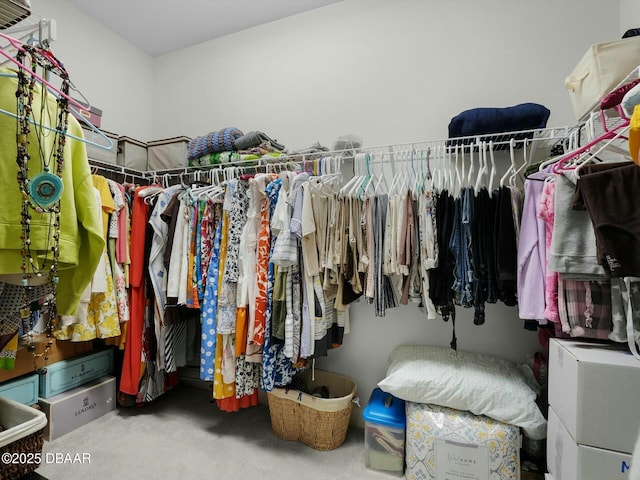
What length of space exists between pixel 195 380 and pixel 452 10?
3339 mm

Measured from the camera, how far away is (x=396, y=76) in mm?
2078

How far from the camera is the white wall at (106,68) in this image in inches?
88.0

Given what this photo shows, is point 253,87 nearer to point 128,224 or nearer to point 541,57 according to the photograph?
point 128,224

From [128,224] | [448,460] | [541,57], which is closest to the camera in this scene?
[448,460]

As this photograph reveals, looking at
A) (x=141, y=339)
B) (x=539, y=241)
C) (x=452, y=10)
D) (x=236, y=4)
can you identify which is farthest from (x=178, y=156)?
(x=539, y=241)

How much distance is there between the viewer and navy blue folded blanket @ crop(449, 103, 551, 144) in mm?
1550

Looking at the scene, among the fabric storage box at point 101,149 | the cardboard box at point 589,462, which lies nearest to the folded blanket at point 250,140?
the fabric storage box at point 101,149

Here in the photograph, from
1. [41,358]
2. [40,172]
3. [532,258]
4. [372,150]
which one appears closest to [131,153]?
[41,358]

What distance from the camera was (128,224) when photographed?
209cm

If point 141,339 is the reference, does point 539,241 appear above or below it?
above

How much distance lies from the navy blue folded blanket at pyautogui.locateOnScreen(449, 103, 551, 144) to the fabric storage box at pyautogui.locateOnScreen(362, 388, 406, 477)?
5.23 feet

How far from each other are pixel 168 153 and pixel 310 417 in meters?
2.18

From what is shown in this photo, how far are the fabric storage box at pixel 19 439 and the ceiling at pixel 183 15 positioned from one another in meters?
2.71

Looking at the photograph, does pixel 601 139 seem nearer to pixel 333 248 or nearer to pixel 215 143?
pixel 333 248
